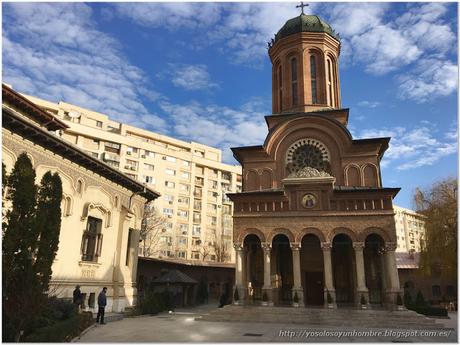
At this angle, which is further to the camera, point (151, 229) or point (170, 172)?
point (170, 172)

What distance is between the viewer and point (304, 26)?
28797 millimetres

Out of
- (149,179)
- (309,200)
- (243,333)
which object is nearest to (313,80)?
(309,200)

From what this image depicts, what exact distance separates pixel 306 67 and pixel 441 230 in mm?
14841

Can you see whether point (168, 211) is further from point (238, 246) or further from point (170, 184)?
point (238, 246)

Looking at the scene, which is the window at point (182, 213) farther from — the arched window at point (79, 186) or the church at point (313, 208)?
the arched window at point (79, 186)

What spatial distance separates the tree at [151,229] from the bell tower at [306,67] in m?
23.6

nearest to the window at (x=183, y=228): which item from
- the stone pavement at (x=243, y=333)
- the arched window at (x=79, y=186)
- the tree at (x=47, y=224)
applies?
the arched window at (x=79, y=186)

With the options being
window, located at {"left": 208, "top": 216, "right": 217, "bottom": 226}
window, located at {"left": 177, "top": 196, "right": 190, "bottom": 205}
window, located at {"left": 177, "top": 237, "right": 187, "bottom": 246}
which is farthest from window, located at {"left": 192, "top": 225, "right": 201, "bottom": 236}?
window, located at {"left": 177, "top": 196, "right": 190, "bottom": 205}

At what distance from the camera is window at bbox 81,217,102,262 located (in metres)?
18.0

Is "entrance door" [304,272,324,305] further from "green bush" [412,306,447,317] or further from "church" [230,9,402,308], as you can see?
"green bush" [412,306,447,317]

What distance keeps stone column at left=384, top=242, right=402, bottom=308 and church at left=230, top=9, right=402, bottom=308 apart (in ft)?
0.17

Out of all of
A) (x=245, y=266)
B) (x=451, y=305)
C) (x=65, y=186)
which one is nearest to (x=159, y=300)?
(x=245, y=266)

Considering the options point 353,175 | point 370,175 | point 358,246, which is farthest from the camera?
point 353,175

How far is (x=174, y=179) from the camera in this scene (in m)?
57.2
